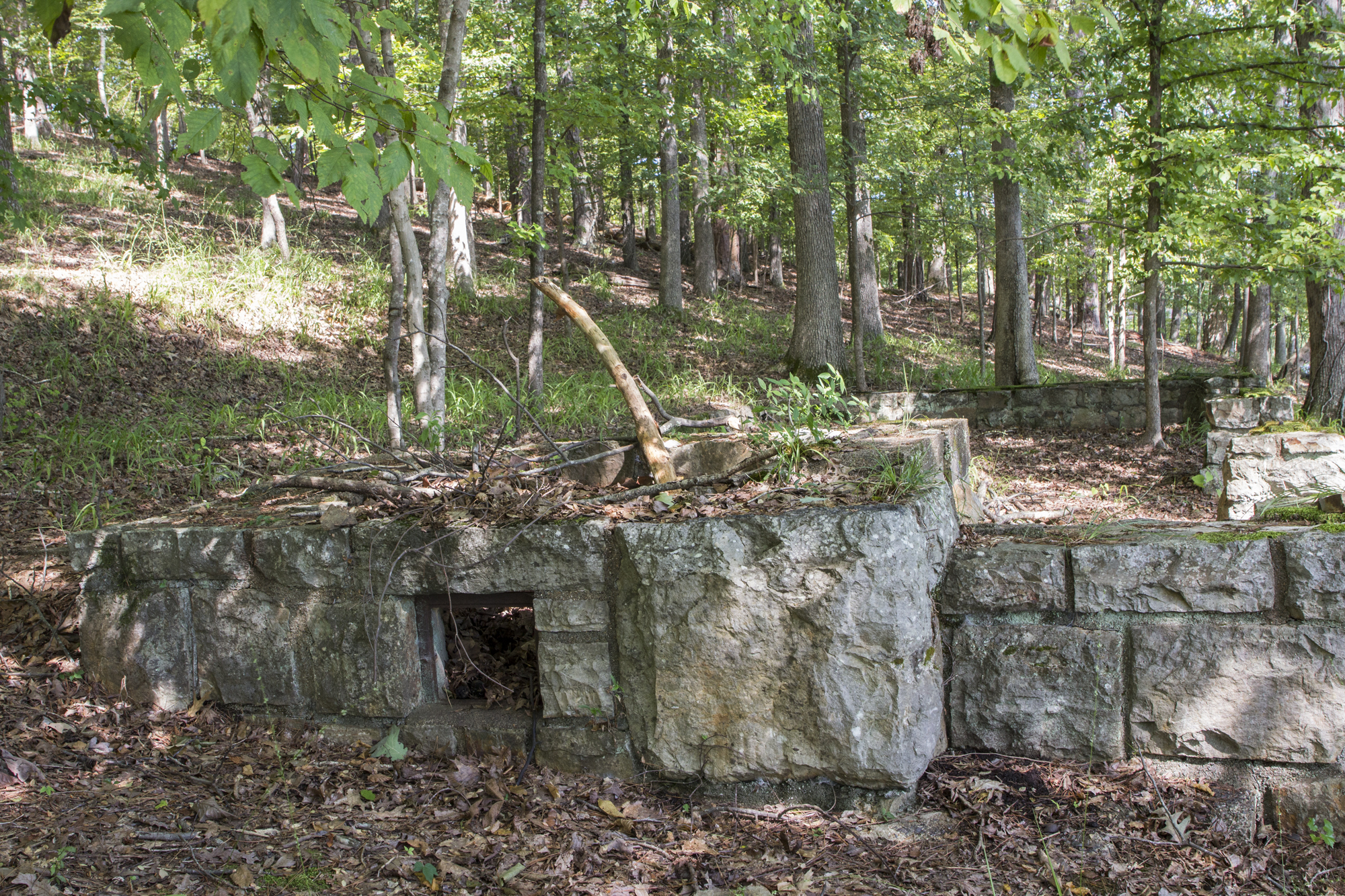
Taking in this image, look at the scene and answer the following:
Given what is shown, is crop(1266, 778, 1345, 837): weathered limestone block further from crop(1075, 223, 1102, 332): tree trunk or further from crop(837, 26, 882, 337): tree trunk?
crop(837, 26, 882, 337): tree trunk

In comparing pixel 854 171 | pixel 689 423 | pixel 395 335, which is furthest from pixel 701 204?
pixel 689 423

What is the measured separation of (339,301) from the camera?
34.4 ft

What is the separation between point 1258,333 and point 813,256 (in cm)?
872

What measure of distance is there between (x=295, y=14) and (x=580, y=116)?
716 cm

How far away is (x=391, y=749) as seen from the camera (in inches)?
119

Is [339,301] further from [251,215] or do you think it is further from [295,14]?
[295,14]

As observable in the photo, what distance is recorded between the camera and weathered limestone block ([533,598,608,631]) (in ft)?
9.30

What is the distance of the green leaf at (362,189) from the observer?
6.79 feet

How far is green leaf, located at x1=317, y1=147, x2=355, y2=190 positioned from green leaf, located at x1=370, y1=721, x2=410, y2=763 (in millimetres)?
1993

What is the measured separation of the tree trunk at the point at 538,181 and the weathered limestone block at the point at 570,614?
449 cm

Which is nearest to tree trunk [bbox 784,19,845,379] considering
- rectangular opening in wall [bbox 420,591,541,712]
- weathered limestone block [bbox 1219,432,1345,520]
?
weathered limestone block [bbox 1219,432,1345,520]

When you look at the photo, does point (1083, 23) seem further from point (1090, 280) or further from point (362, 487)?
point (1090, 280)

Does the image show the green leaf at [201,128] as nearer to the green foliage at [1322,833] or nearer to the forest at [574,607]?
the forest at [574,607]

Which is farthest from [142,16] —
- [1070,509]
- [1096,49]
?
[1096,49]
